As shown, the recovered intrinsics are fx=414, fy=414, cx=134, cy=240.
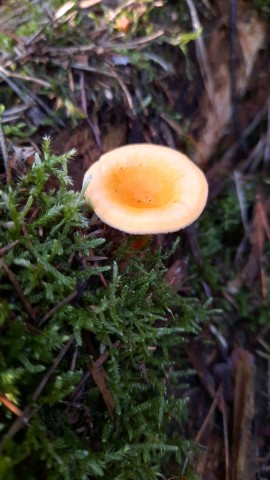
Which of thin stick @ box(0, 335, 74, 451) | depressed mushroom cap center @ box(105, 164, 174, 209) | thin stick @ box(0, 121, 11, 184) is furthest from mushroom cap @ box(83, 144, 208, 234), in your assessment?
thin stick @ box(0, 335, 74, 451)

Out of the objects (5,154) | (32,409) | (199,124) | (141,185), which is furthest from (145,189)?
(32,409)

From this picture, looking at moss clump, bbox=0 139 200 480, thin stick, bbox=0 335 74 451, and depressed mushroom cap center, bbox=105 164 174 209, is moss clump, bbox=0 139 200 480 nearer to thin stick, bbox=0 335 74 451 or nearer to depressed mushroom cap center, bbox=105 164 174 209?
thin stick, bbox=0 335 74 451

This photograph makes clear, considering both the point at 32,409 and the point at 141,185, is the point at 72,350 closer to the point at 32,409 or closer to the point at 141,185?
the point at 32,409

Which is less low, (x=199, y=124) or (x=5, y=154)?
(x=5, y=154)

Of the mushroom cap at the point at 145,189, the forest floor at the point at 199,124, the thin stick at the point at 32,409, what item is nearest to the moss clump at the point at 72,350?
the thin stick at the point at 32,409

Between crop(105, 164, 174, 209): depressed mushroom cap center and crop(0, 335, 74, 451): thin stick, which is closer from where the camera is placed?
crop(0, 335, 74, 451): thin stick

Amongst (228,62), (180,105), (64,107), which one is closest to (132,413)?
(64,107)

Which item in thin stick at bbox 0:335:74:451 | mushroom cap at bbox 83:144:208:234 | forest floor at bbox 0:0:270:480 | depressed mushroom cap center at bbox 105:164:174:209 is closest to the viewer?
thin stick at bbox 0:335:74:451
